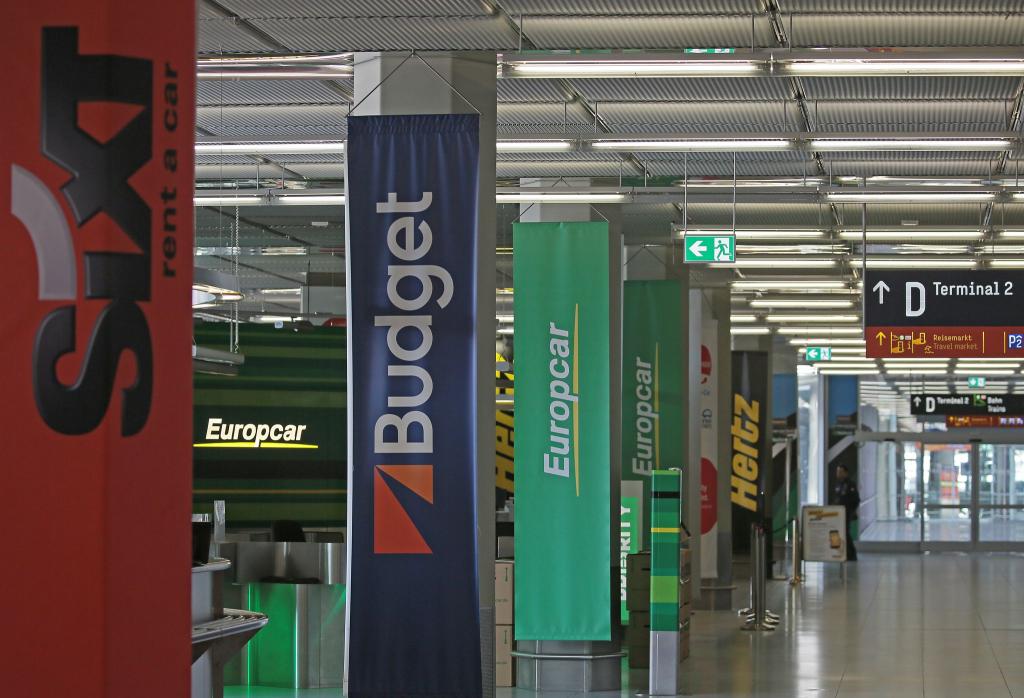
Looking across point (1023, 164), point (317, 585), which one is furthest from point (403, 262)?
point (1023, 164)

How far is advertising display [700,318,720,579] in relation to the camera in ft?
58.5

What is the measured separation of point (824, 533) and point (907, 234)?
9.61 meters

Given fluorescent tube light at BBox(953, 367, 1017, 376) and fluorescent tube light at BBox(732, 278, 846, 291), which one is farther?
fluorescent tube light at BBox(953, 367, 1017, 376)

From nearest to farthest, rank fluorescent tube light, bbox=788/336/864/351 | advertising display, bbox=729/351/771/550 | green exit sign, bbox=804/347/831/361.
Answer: advertising display, bbox=729/351/771/550 < green exit sign, bbox=804/347/831/361 < fluorescent tube light, bbox=788/336/864/351

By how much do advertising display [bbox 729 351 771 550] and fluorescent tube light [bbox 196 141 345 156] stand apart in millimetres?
11018

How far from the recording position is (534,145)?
10.1m

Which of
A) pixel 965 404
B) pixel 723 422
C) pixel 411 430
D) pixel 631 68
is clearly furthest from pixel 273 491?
pixel 965 404

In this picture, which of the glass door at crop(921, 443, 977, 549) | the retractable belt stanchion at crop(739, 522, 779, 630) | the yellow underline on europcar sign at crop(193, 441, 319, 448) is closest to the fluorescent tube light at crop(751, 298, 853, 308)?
the retractable belt stanchion at crop(739, 522, 779, 630)

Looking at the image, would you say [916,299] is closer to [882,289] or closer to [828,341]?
[882,289]

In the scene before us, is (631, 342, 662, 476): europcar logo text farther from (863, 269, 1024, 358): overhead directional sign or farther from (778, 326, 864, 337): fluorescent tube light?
(778, 326, 864, 337): fluorescent tube light

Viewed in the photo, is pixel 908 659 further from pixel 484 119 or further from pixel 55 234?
pixel 55 234

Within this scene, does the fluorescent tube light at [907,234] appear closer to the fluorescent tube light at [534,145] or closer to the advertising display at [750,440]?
the fluorescent tube light at [534,145]

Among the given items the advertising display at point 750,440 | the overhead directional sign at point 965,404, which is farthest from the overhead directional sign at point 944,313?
the overhead directional sign at point 965,404

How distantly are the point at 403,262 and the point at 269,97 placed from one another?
3880 mm
